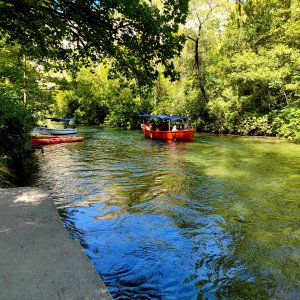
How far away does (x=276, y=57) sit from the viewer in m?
25.1

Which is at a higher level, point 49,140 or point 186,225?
point 49,140

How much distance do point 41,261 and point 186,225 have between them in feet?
13.4

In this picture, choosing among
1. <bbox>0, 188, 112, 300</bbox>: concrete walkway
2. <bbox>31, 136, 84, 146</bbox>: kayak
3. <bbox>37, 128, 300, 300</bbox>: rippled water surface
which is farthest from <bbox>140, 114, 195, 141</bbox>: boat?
<bbox>0, 188, 112, 300</bbox>: concrete walkway

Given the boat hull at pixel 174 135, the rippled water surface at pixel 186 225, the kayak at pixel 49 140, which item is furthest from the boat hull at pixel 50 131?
the rippled water surface at pixel 186 225

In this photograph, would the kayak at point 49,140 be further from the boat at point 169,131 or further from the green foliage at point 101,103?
the green foliage at point 101,103

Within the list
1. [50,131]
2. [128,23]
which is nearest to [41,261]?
[128,23]

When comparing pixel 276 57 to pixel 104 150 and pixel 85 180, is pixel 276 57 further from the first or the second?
pixel 85 180

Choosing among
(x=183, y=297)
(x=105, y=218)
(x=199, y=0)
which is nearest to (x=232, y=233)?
(x=183, y=297)

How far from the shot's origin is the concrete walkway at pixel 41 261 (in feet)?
9.95

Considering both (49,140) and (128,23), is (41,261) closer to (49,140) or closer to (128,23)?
(128,23)

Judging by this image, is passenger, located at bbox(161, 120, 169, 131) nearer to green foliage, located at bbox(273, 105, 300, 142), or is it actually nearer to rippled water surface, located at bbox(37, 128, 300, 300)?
green foliage, located at bbox(273, 105, 300, 142)

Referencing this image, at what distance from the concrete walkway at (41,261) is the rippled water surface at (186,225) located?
1088 millimetres

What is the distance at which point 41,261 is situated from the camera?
3.64 m

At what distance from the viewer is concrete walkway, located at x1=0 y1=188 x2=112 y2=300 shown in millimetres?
3033
